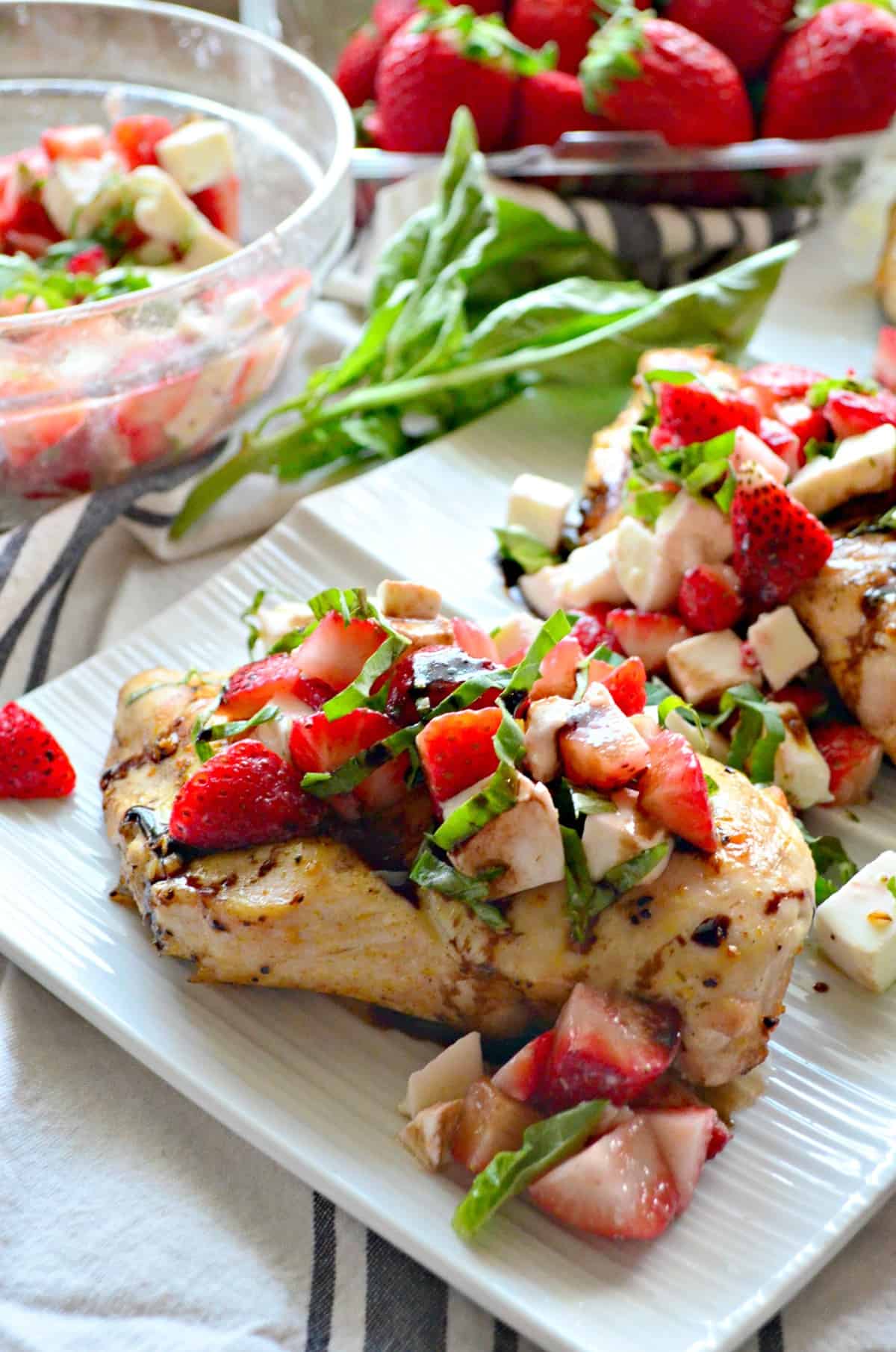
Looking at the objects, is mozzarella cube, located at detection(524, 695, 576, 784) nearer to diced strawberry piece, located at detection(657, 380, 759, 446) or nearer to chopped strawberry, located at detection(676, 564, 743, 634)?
chopped strawberry, located at detection(676, 564, 743, 634)

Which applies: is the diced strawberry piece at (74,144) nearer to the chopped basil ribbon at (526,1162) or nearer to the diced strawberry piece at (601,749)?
the diced strawberry piece at (601,749)

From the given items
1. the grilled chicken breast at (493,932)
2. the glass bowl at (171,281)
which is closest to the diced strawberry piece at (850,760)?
the grilled chicken breast at (493,932)

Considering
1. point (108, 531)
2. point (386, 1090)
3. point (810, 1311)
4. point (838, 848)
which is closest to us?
point (810, 1311)

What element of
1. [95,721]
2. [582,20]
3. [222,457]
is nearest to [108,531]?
[222,457]

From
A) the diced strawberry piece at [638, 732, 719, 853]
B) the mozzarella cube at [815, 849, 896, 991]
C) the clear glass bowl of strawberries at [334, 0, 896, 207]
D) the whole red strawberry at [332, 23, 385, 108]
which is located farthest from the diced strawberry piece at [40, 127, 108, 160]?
the mozzarella cube at [815, 849, 896, 991]

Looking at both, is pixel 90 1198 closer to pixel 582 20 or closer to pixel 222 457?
pixel 222 457

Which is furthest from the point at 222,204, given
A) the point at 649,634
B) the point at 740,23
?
the point at 649,634

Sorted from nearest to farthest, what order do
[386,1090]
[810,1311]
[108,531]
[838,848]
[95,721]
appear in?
1. [810,1311]
2. [386,1090]
3. [838,848]
4. [95,721]
5. [108,531]
